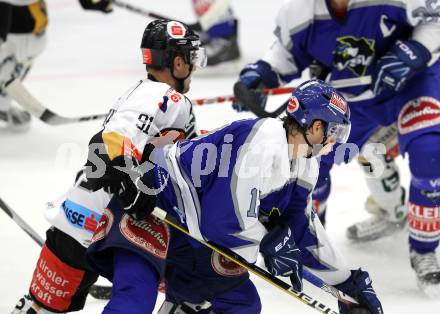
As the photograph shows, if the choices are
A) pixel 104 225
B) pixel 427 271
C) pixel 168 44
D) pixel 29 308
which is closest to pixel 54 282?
pixel 29 308

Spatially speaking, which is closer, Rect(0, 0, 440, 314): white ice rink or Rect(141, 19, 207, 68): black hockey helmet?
Rect(141, 19, 207, 68): black hockey helmet

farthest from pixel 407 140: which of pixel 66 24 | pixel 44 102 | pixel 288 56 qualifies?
pixel 66 24

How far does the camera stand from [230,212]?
2.61 metres

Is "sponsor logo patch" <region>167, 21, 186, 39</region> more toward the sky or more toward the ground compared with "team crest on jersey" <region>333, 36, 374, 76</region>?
more toward the sky

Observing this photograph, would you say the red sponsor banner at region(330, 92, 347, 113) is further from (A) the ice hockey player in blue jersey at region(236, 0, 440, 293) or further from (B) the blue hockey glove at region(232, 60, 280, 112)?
(B) the blue hockey glove at region(232, 60, 280, 112)

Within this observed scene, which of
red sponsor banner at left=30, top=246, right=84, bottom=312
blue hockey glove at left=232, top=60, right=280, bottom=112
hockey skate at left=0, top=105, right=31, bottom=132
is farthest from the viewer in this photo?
hockey skate at left=0, top=105, right=31, bottom=132

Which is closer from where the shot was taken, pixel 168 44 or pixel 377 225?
pixel 168 44

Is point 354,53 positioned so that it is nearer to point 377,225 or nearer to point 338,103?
point 377,225

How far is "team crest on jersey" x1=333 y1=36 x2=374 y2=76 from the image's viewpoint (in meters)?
3.66

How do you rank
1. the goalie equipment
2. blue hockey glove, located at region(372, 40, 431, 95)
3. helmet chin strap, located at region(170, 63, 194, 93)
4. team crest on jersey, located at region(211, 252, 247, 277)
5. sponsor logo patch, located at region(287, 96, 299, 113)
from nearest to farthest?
→ sponsor logo patch, located at region(287, 96, 299, 113) < team crest on jersey, located at region(211, 252, 247, 277) < helmet chin strap, located at region(170, 63, 194, 93) < blue hockey glove, located at region(372, 40, 431, 95) < the goalie equipment

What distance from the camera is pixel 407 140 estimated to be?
141 inches

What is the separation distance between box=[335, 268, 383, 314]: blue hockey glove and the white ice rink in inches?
21.4

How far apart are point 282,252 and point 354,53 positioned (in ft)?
3.90

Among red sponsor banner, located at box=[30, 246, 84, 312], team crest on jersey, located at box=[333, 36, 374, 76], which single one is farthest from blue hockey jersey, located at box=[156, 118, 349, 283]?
team crest on jersey, located at box=[333, 36, 374, 76]
